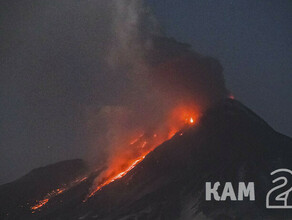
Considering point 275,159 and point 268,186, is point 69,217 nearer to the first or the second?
point 268,186

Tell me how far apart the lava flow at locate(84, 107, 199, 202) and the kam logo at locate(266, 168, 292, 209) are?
17.0m

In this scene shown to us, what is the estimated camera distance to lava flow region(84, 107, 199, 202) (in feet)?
165

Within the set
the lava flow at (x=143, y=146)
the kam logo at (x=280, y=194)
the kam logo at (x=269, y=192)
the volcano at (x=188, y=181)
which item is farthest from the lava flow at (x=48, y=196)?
the kam logo at (x=280, y=194)

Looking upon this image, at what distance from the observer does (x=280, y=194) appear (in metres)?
35.8

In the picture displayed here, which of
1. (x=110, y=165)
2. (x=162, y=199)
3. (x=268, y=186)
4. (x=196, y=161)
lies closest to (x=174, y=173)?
(x=196, y=161)

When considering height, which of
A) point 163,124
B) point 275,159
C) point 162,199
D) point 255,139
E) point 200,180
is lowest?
point 162,199

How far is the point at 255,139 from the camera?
47.8 m

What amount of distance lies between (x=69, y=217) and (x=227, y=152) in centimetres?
2303

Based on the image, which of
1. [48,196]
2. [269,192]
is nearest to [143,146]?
[48,196]

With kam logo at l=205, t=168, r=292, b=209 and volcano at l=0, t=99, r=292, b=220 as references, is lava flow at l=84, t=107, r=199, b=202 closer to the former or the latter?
volcano at l=0, t=99, r=292, b=220

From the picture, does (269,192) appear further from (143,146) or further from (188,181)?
(143,146)

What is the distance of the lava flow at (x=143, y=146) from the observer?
50.3m

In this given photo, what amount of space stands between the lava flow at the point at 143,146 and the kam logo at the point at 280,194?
16970 mm

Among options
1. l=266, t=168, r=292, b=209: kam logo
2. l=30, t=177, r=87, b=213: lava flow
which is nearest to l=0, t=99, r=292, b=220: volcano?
l=30, t=177, r=87, b=213: lava flow
